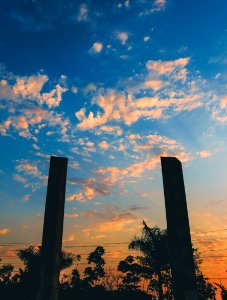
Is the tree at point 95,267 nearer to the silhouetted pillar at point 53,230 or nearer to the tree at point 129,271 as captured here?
the tree at point 129,271

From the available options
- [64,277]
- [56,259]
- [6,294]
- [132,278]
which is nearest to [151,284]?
[132,278]

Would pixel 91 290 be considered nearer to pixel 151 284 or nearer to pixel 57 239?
pixel 151 284

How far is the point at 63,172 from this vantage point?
442cm

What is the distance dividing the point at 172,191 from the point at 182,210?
0.29 m

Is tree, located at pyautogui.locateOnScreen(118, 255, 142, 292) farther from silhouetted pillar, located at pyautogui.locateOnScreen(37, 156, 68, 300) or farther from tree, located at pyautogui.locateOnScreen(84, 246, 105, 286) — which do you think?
silhouetted pillar, located at pyautogui.locateOnScreen(37, 156, 68, 300)

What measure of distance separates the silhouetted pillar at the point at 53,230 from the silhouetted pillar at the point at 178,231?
1.48 meters

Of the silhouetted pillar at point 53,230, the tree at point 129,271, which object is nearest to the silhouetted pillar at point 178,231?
the silhouetted pillar at point 53,230

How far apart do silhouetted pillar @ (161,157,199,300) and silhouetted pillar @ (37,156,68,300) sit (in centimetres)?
148

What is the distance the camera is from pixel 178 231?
→ 12.8 feet

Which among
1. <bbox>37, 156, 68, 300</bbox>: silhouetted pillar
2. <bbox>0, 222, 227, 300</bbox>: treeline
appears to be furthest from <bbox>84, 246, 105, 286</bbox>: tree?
<bbox>37, 156, 68, 300</bbox>: silhouetted pillar

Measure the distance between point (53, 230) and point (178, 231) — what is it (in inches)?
→ 65.8

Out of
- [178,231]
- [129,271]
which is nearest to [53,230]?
[178,231]

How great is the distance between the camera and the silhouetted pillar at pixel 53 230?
Result: 384 centimetres

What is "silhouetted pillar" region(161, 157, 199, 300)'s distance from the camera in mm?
3660
